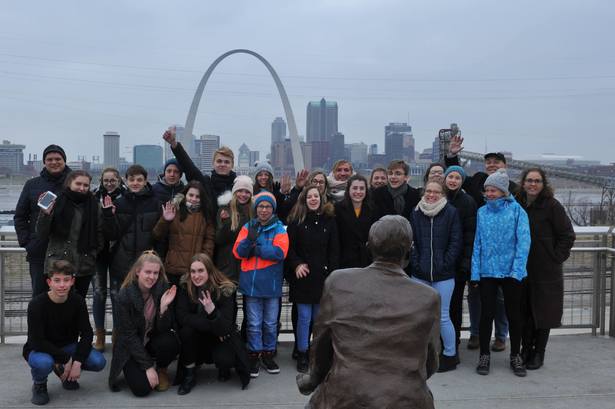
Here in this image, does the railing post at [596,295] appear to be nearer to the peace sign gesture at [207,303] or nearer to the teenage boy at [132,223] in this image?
the peace sign gesture at [207,303]

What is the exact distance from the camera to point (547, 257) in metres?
5.52

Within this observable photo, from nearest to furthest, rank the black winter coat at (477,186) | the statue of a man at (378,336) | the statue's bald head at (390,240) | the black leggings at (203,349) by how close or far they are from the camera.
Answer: the statue of a man at (378,336)
the statue's bald head at (390,240)
the black leggings at (203,349)
the black winter coat at (477,186)

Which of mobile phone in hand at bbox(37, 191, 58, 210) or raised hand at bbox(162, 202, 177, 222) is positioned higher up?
mobile phone in hand at bbox(37, 191, 58, 210)

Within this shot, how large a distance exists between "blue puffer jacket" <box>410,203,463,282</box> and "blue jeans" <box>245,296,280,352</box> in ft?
4.20

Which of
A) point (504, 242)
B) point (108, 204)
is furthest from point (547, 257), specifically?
point (108, 204)

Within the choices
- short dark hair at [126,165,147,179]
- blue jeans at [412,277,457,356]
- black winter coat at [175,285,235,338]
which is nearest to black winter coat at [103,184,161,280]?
short dark hair at [126,165,147,179]

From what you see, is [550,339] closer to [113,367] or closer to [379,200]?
[379,200]

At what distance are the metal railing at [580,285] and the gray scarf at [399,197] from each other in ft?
5.66

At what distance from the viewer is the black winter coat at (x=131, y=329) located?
16.1 ft

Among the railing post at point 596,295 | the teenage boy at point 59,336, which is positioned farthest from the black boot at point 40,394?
the railing post at point 596,295

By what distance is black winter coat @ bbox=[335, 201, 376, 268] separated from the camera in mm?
5703

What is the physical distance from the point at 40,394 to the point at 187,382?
1051 millimetres

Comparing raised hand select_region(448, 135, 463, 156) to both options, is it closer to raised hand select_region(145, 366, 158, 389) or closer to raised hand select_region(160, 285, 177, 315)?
raised hand select_region(160, 285, 177, 315)

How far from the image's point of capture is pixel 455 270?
5.59 metres
